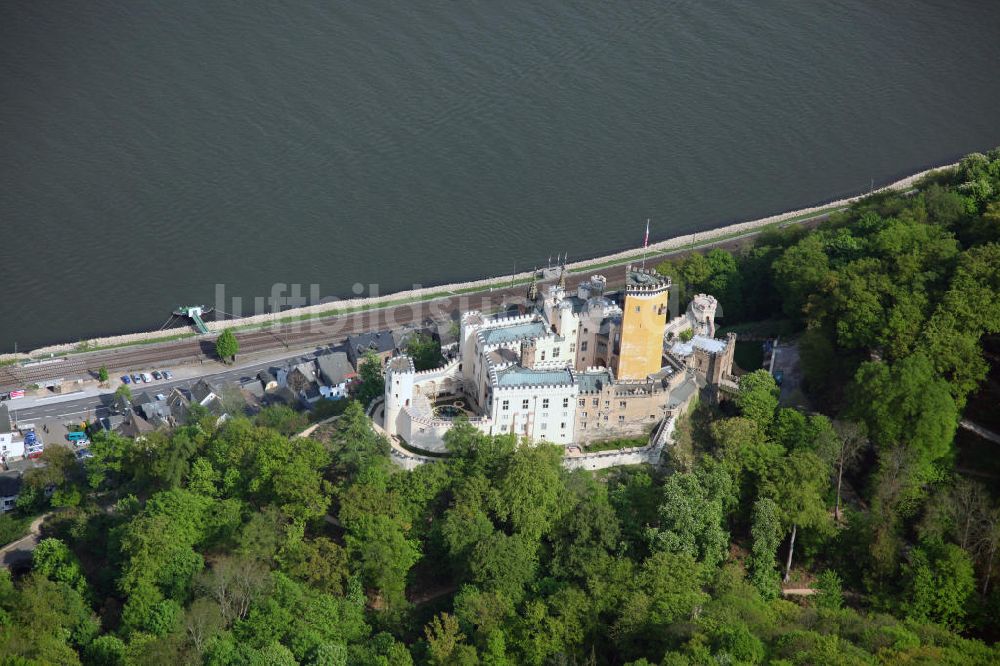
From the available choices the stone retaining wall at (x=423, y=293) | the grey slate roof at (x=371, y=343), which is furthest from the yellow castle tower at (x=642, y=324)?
the stone retaining wall at (x=423, y=293)

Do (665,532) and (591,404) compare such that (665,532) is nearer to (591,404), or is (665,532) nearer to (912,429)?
(591,404)

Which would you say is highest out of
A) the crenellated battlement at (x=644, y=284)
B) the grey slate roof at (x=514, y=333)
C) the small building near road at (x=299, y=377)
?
the crenellated battlement at (x=644, y=284)

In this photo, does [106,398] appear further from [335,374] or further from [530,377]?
[530,377]

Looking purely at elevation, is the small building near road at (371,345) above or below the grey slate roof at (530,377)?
below

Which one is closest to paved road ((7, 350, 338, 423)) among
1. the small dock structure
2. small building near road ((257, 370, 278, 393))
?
small building near road ((257, 370, 278, 393))

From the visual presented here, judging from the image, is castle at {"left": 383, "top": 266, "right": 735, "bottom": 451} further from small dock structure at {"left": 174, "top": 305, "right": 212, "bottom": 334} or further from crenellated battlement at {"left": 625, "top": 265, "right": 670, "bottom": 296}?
small dock structure at {"left": 174, "top": 305, "right": 212, "bottom": 334}

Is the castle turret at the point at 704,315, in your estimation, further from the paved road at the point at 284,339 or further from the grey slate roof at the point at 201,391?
the grey slate roof at the point at 201,391
